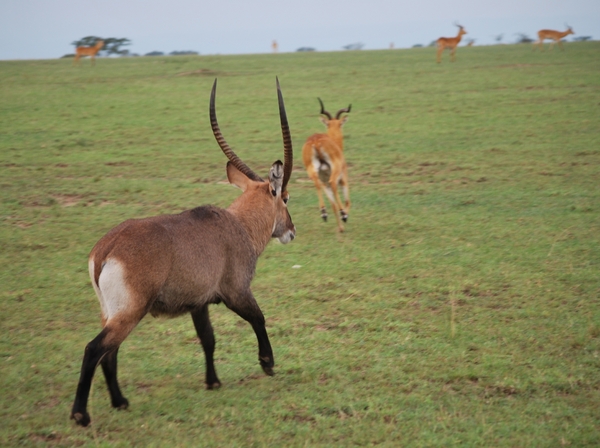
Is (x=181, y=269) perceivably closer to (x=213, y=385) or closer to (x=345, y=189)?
(x=213, y=385)

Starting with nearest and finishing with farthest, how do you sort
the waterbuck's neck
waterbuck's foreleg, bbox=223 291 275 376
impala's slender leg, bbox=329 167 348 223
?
waterbuck's foreleg, bbox=223 291 275 376 < the waterbuck's neck < impala's slender leg, bbox=329 167 348 223

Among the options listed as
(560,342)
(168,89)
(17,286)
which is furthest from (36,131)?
(560,342)

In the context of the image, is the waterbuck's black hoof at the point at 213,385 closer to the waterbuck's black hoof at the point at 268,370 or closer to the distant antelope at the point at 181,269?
the distant antelope at the point at 181,269

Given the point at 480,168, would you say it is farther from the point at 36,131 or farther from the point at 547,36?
the point at 547,36

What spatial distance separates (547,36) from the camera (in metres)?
33.1

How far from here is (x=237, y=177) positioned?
17.6ft

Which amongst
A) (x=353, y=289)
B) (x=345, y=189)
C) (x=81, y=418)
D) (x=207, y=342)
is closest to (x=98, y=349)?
(x=81, y=418)

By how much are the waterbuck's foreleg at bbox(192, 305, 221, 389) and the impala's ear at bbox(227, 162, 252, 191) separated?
109cm

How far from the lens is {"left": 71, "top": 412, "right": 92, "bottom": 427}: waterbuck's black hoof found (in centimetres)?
394

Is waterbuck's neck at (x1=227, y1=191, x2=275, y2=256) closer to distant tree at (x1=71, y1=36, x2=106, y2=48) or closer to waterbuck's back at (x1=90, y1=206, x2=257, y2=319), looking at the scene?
waterbuck's back at (x1=90, y1=206, x2=257, y2=319)

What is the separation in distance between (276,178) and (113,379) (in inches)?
63.2

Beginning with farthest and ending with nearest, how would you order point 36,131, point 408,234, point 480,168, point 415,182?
point 36,131 < point 480,168 < point 415,182 < point 408,234

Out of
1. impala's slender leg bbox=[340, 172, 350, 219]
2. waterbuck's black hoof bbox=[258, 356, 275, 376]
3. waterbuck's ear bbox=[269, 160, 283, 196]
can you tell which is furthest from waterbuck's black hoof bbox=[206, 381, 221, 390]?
impala's slender leg bbox=[340, 172, 350, 219]

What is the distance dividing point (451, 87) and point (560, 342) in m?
16.5
